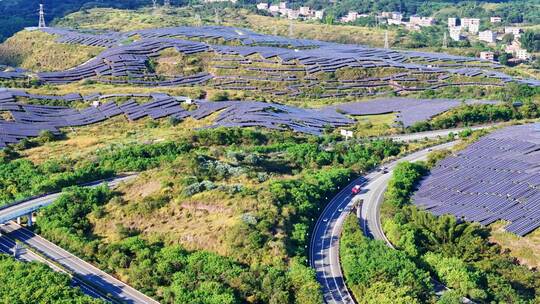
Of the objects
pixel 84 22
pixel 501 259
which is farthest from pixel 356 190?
pixel 84 22

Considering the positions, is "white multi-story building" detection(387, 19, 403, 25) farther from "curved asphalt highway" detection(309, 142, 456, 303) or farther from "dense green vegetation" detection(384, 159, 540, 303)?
"dense green vegetation" detection(384, 159, 540, 303)

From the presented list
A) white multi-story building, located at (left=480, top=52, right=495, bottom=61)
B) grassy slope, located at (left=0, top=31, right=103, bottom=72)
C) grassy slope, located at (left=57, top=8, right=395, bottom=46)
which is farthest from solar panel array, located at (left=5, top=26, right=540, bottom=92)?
grassy slope, located at (left=57, top=8, right=395, bottom=46)

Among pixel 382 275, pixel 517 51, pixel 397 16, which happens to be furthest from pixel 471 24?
pixel 382 275

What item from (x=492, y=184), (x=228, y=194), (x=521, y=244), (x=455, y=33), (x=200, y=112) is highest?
(x=455, y=33)

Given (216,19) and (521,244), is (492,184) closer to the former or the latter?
(521,244)

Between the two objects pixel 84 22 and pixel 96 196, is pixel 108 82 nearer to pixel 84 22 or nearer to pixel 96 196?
pixel 96 196

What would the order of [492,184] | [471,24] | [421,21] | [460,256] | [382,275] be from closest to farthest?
[382,275] → [460,256] → [492,184] → [471,24] → [421,21]
